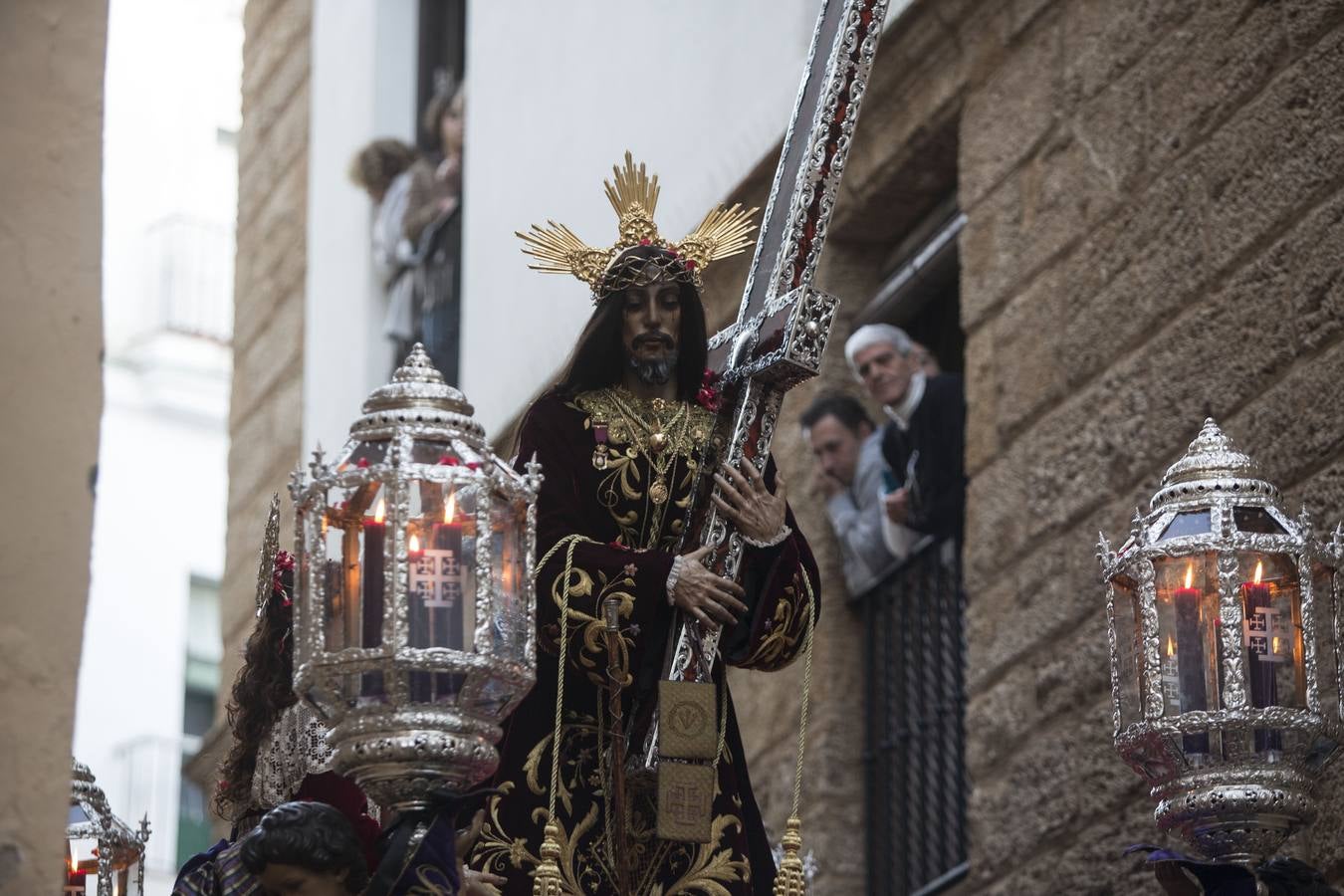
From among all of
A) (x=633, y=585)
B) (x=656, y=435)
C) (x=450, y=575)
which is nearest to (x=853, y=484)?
(x=656, y=435)

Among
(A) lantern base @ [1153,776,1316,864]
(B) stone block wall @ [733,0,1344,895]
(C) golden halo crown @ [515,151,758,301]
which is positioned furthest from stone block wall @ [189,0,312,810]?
(A) lantern base @ [1153,776,1316,864]

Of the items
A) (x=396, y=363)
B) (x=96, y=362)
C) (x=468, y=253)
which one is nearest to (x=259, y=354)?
(x=396, y=363)

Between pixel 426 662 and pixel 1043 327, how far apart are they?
394 cm

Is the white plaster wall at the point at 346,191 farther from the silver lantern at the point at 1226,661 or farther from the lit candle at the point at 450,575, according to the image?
the lit candle at the point at 450,575

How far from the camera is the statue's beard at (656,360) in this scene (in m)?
6.98

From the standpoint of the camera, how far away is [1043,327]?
9.22 meters

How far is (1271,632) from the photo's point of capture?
21.8 ft

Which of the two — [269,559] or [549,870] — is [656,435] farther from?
[549,870]

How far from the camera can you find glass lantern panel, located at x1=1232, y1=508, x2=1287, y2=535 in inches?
265

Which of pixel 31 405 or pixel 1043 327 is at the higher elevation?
pixel 1043 327

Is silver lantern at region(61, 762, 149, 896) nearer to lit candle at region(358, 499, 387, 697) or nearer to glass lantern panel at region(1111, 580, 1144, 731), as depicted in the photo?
lit candle at region(358, 499, 387, 697)

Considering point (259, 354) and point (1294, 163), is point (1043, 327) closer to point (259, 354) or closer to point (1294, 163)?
point (1294, 163)

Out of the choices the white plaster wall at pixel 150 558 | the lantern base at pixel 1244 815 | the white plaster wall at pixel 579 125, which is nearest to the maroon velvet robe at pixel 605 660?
the lantern base at pixel 1244 815

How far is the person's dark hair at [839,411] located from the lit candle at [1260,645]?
159 inches
